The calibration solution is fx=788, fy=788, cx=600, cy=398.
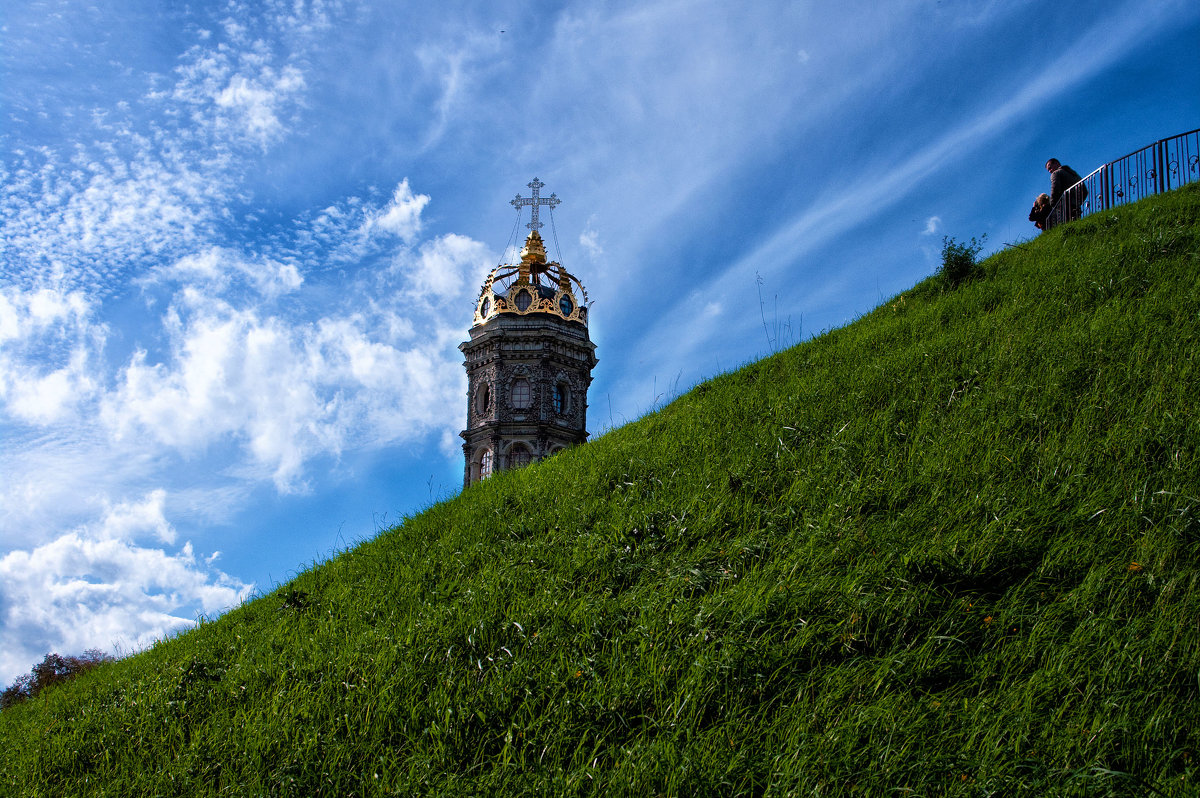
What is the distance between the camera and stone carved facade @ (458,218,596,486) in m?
36.7

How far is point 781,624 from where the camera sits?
17.1 ft

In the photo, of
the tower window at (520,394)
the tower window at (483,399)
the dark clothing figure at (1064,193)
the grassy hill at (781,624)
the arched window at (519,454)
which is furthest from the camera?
→ the tower window at (483,399)

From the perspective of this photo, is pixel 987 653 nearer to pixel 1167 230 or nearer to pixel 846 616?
pixel 846 616

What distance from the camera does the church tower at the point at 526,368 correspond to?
3672 cm

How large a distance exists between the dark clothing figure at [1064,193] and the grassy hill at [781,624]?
22.1 feet

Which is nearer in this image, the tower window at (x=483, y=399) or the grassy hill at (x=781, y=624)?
the grassy hill at (x=781, y=624)

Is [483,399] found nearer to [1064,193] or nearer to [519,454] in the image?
[519,454]

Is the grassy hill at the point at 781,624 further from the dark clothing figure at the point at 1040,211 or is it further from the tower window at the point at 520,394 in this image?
the tower window at the point at 520,394

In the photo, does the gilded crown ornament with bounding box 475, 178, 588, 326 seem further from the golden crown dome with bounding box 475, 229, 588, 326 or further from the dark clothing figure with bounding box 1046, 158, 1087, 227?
the dark clothing figure with bounding box 1046, 158, 1087, 227

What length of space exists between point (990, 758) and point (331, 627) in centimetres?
523

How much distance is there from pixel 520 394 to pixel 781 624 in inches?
1287

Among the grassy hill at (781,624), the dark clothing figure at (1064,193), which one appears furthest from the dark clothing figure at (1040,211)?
the grassy hill at (781,624)

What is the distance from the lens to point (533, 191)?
136ft

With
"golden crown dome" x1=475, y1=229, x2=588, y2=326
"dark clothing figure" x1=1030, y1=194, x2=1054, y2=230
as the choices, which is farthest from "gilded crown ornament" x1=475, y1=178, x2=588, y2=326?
"dark clothing figure" x1=1030, y1=194, x2=1054, y2=230
